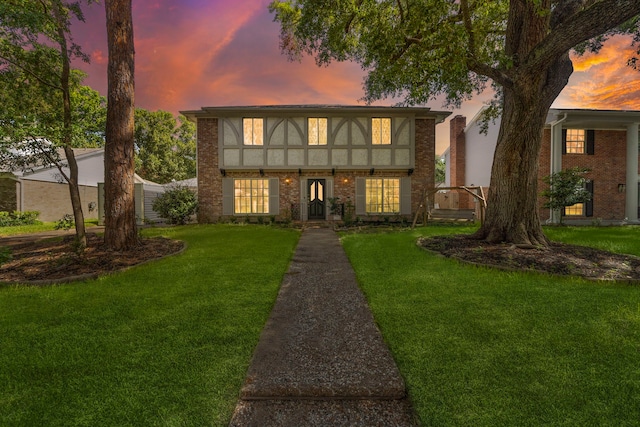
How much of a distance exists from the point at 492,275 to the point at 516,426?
3436mm

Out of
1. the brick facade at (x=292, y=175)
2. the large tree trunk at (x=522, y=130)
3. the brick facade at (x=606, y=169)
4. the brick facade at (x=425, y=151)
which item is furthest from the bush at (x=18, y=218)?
the brick facade at (x=606, y=169)

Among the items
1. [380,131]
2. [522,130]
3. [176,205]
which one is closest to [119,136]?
[176,205]

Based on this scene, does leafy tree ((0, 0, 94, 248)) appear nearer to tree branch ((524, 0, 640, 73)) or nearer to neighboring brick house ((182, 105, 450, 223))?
neighboring brick house ((182, 105, 450, 223))

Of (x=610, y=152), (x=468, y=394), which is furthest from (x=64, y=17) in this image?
(x=610, y=152)

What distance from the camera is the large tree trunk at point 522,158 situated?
246 inches

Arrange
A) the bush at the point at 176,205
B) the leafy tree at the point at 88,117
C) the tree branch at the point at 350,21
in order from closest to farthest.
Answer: the leafy tree at the point at 88,117, the tree branch at the point at 350,21, the bush at the point at 176,205

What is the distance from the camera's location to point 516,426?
5.22 ft

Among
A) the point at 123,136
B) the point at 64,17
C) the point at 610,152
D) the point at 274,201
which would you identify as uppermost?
the point at 64,17

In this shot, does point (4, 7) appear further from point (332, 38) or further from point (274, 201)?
point (274, 201)

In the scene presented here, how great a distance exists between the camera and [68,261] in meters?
5.09

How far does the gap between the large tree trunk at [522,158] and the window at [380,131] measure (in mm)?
6846

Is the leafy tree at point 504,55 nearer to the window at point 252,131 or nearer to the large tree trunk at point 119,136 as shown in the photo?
the large tree trunk at point 119,136

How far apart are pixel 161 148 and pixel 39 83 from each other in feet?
75.4

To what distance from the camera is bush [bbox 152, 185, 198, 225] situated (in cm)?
1268
